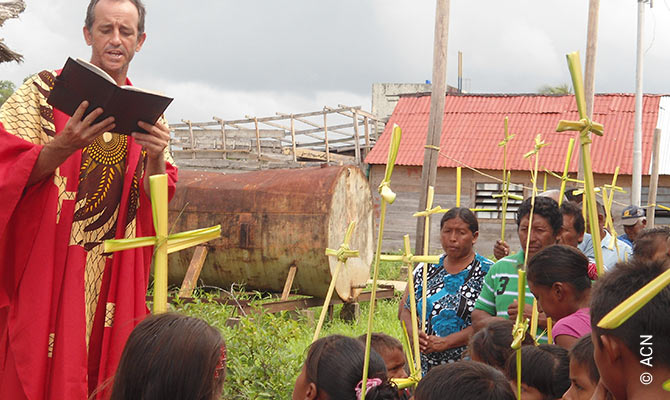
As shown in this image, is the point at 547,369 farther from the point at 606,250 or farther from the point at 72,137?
the point at 606,250

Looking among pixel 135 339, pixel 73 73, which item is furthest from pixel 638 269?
pixel 73 73

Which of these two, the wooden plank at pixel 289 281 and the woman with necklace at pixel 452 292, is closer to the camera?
the woman with necklace at pixel 452 292

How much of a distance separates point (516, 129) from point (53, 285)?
50.7 feet

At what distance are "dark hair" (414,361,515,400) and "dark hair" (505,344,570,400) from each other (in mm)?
475

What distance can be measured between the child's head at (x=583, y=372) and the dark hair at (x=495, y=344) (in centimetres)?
77

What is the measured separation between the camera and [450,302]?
4.04 m

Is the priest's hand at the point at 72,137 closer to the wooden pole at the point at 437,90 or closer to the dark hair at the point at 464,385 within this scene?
the dark hair at the point at 464,385

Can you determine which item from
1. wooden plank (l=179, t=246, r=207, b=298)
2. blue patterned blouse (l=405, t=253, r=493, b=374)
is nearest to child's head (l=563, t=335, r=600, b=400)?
blue patterned blouse (l=405, t=253, r=493, b=374)

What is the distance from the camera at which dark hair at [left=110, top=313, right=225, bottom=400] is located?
1792 millimetres

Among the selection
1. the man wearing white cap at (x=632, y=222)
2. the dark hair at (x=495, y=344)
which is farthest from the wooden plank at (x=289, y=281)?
the dark hair at (x=495, y=344)

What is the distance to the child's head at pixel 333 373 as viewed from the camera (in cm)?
247

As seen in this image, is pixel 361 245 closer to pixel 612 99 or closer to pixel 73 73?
pixel 73 73

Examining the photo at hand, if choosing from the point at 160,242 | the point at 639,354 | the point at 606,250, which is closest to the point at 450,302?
the point at 606,250

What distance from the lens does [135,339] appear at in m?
1.85
